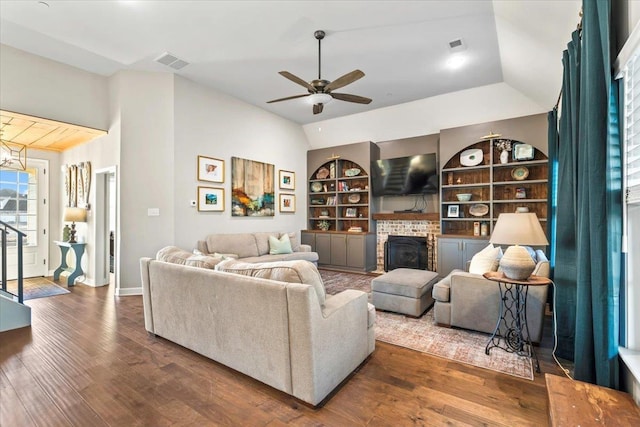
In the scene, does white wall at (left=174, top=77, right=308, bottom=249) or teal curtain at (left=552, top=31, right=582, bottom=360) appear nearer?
teal curtain at (left=552, top=31, right=582, bottom=360)

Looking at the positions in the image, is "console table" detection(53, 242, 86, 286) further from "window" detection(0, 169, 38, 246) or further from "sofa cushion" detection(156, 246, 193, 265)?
"sofa cushion" detection(156, 246, 193, 265)

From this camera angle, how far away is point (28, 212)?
5.93 metres

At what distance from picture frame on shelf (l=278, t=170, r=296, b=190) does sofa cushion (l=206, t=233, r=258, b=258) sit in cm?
162

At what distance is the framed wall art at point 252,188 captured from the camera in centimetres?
589

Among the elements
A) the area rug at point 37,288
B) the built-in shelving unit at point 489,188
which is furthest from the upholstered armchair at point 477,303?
the area rug at point 37,288

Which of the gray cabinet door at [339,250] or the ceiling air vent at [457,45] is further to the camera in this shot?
the gray cabinet door at [339,250]

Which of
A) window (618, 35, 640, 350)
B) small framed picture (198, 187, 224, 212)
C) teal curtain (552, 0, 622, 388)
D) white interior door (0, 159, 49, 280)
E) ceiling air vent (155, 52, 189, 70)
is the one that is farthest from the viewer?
white interior door (0, 159, 49, 280)

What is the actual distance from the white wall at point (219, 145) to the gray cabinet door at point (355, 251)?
1520 millimetres

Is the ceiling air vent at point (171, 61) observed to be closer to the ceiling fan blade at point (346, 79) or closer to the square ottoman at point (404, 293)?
the ceiling fan blade at point (346, 79)

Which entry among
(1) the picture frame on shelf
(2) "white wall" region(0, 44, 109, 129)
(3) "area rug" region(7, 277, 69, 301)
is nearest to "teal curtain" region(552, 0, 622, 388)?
(1) the picture frame on shelf

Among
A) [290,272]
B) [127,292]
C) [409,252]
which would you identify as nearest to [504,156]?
[409,252]

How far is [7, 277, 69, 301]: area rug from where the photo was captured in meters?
4.71

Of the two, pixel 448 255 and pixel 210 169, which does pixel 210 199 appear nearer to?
pixel 210 169

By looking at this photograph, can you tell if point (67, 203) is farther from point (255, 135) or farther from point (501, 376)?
point (501, 376)
